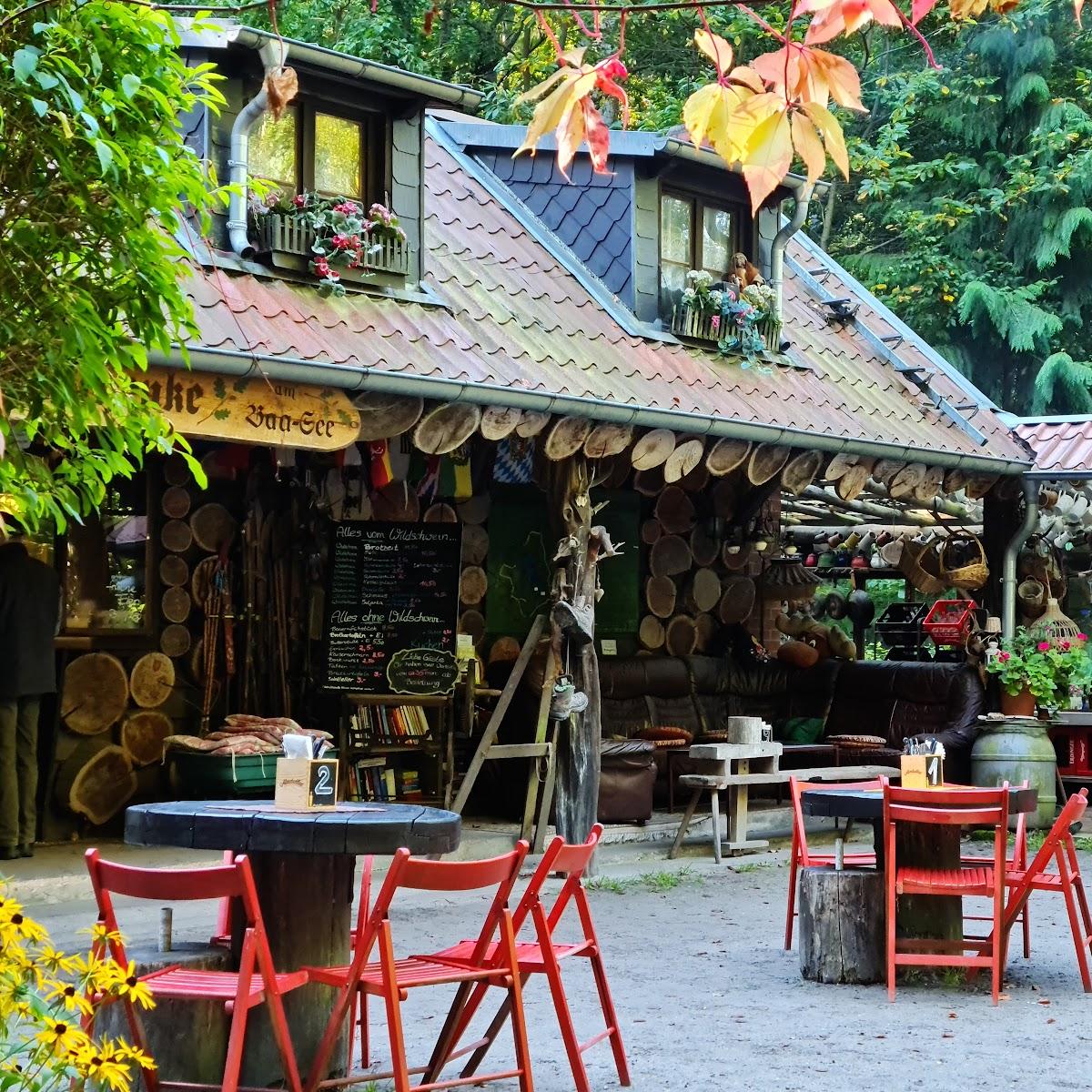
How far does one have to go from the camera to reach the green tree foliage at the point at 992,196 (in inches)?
Result: 925

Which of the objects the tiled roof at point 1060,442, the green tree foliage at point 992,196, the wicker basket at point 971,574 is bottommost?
the wicker basket at point 971,574

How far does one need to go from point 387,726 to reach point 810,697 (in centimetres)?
517

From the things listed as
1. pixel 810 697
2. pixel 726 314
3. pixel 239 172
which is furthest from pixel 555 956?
pixel 810 697

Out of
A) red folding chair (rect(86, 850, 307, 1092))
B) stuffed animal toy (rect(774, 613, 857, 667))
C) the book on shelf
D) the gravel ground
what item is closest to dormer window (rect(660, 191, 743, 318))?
the book on shelf

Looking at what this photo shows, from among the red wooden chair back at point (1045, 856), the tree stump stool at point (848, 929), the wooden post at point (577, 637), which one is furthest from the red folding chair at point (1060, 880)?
the wooden post at point (577, 637)

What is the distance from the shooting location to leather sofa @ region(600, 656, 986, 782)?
13.6 meters

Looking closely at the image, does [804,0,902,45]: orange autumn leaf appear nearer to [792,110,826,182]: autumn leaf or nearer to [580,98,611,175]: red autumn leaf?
[792,110,826,182]: autumn leaf

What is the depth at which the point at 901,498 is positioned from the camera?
13.0m

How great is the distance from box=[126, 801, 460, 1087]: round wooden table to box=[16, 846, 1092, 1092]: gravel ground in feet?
2.71

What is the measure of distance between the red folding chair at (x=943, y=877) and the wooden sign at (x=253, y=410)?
3339mm

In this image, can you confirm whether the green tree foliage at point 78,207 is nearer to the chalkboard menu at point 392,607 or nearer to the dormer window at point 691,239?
the chalkboard menu at point 392,607

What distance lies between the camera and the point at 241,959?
476 cm

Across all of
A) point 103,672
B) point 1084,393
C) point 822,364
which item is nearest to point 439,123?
point 822,364

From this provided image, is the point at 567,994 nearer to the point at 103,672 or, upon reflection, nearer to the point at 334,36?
the point at 103,672
